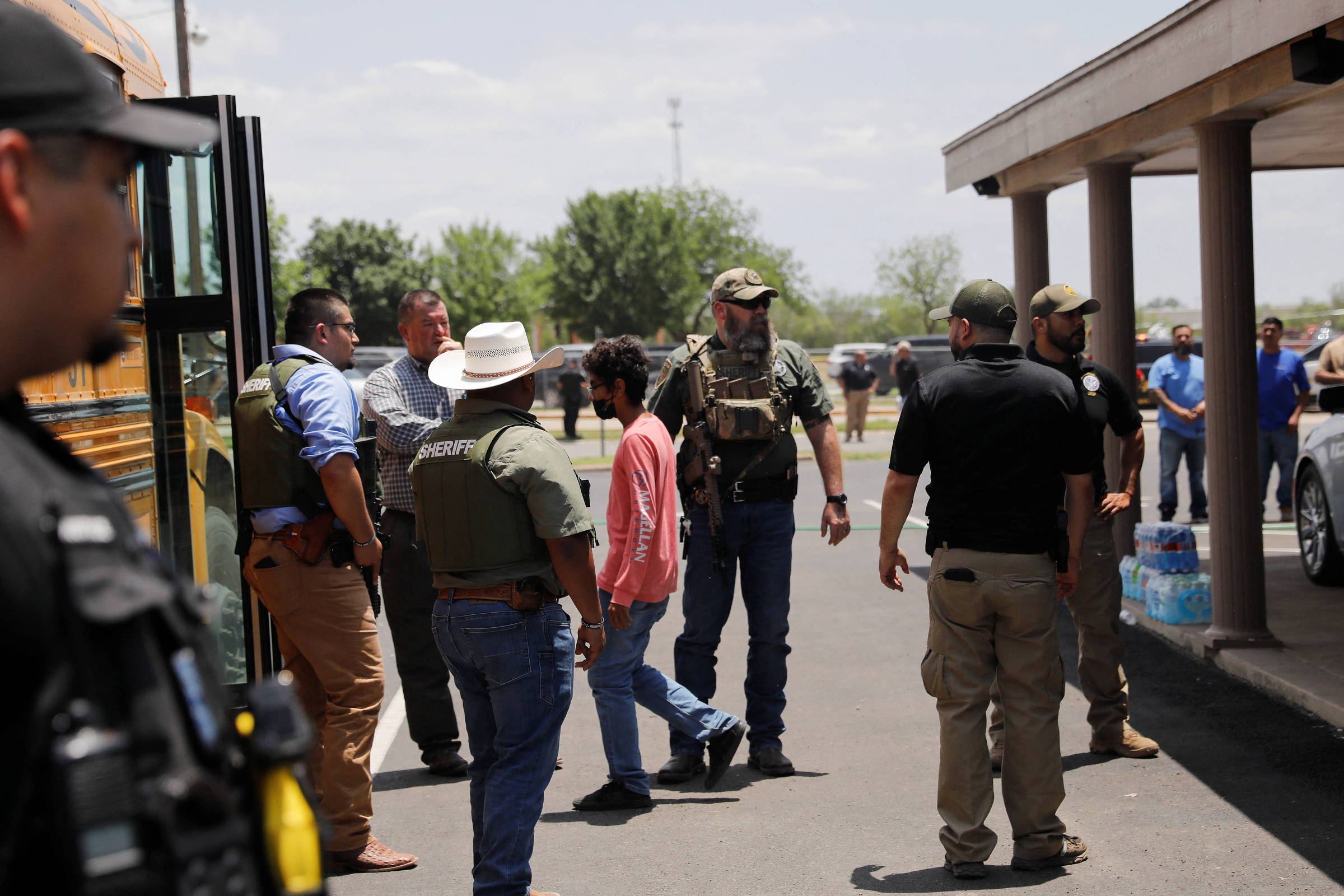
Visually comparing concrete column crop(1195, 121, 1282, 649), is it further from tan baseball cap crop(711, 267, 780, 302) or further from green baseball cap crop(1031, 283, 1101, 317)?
tan baseball cap crop(711, 267, 780, 302)

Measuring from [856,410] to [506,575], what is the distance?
2308 cm

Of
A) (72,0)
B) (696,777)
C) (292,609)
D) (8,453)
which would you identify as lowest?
(696,777)

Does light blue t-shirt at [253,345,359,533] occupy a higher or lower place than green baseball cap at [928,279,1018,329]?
lower

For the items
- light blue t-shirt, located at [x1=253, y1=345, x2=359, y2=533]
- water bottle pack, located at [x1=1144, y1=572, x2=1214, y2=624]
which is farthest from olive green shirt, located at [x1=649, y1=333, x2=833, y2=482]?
water bottle pack, located at [x1=1144, y1=572, x2=1214, y2=624]

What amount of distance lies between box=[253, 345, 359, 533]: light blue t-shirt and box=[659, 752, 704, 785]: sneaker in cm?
200

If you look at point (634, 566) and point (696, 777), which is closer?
point (634, 566)

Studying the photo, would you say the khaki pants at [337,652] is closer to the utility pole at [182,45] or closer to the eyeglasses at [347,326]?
the eyeglasses at [347,326]

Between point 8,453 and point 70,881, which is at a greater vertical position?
point 8,453

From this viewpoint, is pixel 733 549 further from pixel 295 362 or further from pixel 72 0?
pixel 72 0

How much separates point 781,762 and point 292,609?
7.45ft

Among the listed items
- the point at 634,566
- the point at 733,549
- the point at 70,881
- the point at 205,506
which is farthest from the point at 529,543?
the point at 70,881

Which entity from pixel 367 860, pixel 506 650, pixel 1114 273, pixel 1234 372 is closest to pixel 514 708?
pixel 506 650

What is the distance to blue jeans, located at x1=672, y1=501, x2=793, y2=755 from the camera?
576 centimetres

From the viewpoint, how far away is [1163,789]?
5.25m
